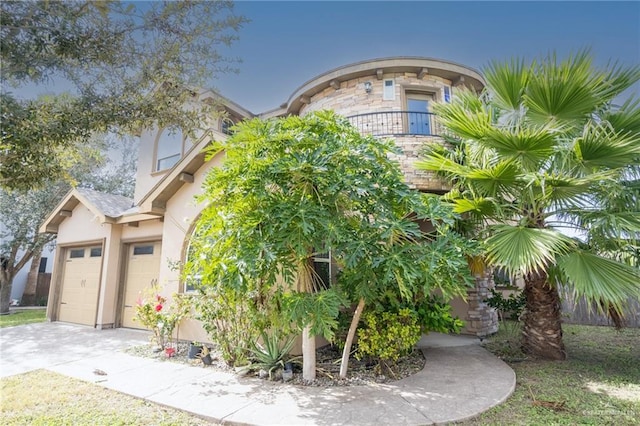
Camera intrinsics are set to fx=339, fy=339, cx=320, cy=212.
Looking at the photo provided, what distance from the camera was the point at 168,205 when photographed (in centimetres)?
996

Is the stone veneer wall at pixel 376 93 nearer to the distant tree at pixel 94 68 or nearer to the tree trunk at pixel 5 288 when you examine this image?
the distant tree at pixel 94 68

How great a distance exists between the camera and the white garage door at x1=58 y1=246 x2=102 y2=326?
11.9m

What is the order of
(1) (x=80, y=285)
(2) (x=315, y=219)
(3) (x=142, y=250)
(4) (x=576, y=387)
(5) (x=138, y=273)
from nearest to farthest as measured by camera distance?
(2) (x=315, y=219)
(4) (x=576, y=387)
(5) (x=138, y=273)
(3) (x=142, y=250)
(1) (x=80, y=285)

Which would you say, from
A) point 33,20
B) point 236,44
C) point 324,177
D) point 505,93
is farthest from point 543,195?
point 33,20

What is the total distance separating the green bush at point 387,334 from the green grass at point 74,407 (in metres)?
3.03

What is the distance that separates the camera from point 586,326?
38.2ft

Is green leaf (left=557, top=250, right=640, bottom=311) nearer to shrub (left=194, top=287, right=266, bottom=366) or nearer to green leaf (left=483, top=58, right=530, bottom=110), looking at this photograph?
green leaf (left=483, top=58, right=530, bottom=110)

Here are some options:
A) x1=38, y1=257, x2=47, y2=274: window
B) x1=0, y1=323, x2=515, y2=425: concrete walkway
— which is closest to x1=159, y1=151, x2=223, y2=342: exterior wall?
x1=0, y1=323, x2=515, y2=425: concrete walkway

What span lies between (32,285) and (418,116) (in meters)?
26.1

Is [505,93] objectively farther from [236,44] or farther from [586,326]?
[586,326]

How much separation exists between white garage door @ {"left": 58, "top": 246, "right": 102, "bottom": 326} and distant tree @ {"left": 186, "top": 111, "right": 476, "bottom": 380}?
8554mm

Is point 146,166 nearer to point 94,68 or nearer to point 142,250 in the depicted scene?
point 142,250

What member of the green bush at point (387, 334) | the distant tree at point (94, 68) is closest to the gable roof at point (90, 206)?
the distant tree at point (94, 68)

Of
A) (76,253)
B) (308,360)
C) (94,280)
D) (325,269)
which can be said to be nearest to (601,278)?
(308,360)
